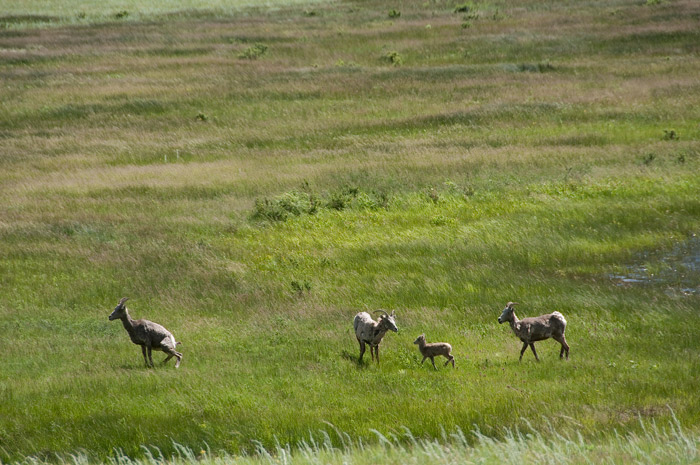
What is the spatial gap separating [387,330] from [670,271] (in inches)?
346

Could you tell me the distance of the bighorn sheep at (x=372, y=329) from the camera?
1337 cm

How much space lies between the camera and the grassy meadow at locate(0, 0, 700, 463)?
12.3m

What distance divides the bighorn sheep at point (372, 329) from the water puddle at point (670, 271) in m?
7.32

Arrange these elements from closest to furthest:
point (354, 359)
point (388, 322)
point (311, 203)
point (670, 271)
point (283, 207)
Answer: point (388, 322)
point (354, 359)
point (670, 271)
point (283, 207)
point (311, 203)

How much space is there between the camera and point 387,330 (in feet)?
45.2

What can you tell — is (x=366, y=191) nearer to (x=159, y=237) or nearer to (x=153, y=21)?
(x=159, y=237)

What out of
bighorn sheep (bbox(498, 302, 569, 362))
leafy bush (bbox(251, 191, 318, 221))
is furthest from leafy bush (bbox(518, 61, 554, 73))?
bighorn sheep (bbox(498, 302, 569, 362))

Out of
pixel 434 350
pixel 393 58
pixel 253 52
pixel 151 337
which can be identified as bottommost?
pixel 434 350

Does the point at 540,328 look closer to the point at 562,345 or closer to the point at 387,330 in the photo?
the point at 562,345

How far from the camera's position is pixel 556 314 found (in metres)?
13.4

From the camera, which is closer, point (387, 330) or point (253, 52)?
point (387, 330)

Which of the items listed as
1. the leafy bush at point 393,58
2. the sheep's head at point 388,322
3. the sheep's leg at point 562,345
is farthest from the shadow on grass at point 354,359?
the leafy bush at point 393,58

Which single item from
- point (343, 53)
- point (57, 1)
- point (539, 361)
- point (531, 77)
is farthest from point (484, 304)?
point (57, 1)

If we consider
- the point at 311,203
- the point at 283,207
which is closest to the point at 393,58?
the point at 311,203
